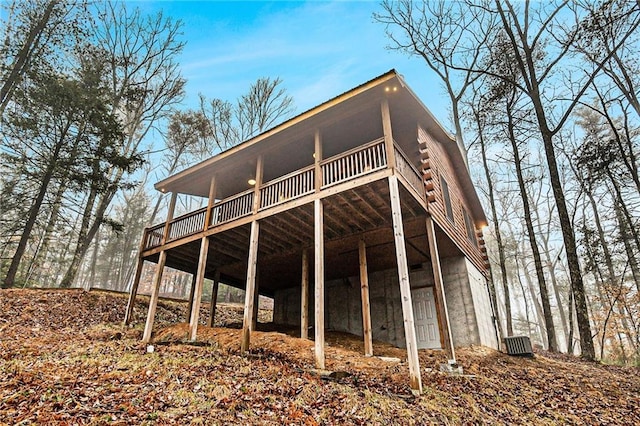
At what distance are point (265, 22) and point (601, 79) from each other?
1953cm

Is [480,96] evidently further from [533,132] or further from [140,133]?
[140,133]

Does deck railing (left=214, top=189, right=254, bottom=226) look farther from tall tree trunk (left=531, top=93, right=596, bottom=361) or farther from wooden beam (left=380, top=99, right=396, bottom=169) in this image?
tall tree trunk (left=531, top=93, right=596, bottom=361)

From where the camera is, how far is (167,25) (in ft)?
65.0

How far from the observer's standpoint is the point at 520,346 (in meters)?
10.6

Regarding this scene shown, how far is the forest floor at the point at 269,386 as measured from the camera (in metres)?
4.51

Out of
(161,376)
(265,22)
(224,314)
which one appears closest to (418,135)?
(161,376)

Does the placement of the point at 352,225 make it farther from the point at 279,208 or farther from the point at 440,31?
the point at 440,31

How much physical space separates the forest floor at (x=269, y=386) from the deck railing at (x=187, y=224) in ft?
11.9

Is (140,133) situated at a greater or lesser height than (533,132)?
greater

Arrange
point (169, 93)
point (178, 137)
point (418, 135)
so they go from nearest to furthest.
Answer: point (418, 135) < point (169, 93) < point (178, 137)

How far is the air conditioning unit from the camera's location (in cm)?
1041

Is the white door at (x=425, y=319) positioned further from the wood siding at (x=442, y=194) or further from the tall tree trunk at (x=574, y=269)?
the tall tree trunk at (x=574, y=269)

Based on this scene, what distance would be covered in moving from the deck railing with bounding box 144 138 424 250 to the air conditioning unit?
6.18m

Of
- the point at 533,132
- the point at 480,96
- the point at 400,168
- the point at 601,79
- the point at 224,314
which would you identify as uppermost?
the point at 480,96
